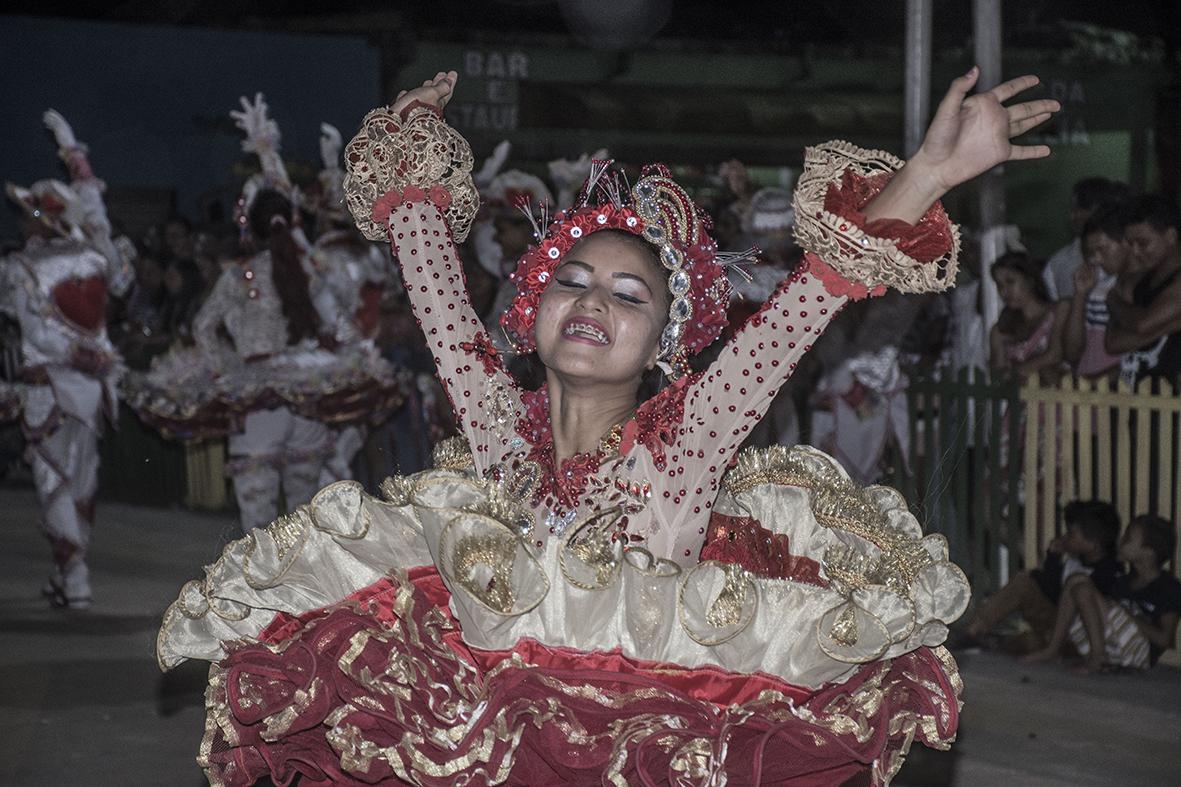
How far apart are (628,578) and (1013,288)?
227 inches

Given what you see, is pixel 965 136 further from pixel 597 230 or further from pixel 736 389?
pixel 597 230

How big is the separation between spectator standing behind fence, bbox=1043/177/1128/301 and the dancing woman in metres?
5.71

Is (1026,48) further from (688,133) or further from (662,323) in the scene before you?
(662,323)

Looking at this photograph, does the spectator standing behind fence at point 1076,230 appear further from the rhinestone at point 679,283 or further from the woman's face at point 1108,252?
the rhinestone at point 679,283

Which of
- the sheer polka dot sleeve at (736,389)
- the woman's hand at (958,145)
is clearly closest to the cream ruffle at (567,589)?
the sheer polka dot sleeve at (736,389)

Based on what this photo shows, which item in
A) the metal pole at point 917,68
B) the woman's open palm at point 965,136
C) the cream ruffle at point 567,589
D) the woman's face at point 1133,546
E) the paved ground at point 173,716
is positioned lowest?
the paved ground at point 173,716

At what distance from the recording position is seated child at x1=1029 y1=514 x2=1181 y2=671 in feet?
22.4

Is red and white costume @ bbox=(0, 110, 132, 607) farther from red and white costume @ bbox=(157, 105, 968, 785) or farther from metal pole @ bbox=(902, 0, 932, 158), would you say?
red and white costume @ bbox=(157, 105, 968, 785)

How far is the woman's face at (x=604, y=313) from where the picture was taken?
3174mm

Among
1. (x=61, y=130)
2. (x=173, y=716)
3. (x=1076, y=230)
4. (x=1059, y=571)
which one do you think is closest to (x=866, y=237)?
(x=173, y=716)

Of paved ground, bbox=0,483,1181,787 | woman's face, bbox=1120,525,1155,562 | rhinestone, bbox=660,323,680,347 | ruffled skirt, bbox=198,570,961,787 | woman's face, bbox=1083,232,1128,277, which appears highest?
woman's face, bbox=1083,232,1128,277

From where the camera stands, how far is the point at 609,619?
281cm

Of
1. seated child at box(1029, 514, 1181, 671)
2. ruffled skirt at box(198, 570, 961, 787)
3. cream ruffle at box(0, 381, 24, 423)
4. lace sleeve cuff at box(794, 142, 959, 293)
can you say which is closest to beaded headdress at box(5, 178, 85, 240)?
cream ruffle at box(0, 381, 24, 423)

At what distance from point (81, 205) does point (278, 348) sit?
49.4 inches
